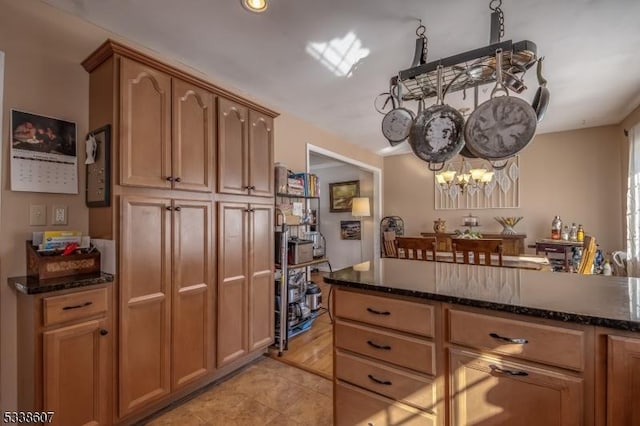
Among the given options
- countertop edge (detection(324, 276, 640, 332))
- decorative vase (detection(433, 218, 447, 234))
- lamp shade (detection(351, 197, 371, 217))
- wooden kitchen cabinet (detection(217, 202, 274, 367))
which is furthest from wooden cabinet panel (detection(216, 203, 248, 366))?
decorative vase (detection(433, 218, 447, 234))

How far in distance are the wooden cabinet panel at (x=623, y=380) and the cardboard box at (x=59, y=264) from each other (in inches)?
93.5

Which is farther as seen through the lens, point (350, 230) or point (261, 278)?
point (350, 230)

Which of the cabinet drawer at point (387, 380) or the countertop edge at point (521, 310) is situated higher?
the countertop edge at point (521, 310)

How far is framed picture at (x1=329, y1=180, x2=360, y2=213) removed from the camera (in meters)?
6.35

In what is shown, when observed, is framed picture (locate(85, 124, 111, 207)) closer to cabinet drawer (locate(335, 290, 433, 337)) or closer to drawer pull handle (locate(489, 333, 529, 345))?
cabinet drawer (locate(335, 290, 433, 337))

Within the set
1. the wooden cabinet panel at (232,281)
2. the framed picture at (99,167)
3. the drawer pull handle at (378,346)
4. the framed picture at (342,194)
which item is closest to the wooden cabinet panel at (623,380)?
the drawer pull handle at (378,346)

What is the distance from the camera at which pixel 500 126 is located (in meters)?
1.30

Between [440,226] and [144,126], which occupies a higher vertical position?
[144,126]

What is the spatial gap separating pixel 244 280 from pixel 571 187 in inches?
197

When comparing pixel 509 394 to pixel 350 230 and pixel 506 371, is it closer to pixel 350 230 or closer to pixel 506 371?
pixel 506 371

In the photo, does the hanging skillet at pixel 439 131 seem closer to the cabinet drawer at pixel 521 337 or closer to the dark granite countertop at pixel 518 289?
the dark granite countertop at pixel 518 289

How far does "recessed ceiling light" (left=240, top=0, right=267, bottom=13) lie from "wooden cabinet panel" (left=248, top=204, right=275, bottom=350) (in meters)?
1.40

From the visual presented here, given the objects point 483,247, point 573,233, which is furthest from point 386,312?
point 573,233

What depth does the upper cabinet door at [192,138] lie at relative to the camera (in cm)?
194
